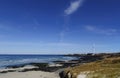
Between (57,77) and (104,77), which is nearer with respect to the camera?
(104,77)

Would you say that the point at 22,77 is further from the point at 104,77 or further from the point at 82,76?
the point at 104,77

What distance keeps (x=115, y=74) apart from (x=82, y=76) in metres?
3.95

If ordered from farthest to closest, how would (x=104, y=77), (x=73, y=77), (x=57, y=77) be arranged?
(x=57, y=77)
(x=73, y=77)
(x=104, y=77)

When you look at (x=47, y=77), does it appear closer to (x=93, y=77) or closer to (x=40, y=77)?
(x=40, y=77)

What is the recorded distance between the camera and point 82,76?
80.0 ft

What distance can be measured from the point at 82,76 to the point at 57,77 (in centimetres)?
1708

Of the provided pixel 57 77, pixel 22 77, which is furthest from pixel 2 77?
pixel 57 77

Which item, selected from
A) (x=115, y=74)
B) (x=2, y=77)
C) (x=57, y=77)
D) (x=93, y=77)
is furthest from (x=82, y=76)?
(x=2, y=77)

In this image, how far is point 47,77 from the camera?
41.6 m

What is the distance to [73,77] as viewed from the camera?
2689 cm

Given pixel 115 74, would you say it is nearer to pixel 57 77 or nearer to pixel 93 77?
pixel 93 77

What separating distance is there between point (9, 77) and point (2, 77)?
1.61 metres

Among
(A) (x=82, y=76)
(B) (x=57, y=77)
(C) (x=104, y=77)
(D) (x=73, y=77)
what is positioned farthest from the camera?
(B) (x=57, y=77)

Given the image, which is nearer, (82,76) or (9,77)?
(82,76)
